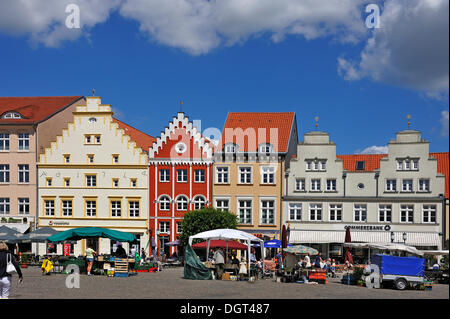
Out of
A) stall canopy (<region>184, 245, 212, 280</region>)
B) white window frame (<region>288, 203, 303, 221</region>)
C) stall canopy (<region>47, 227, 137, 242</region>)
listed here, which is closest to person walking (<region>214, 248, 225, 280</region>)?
stall canopy (<region>184, 245, 212, 280</region>)

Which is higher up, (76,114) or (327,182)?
(76,114)

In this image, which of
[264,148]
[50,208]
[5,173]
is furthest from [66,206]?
Result: [264,148]

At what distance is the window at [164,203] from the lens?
49625 mm

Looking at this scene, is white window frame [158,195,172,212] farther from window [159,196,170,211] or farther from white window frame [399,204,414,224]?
white window frame [399,204,414,224]

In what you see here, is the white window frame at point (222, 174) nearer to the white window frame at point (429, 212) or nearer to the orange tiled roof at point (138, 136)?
the orange tiled roof at point (138, 136)

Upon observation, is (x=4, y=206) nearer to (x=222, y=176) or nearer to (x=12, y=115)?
(x=12, y=115)

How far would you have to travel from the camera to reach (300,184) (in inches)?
1886

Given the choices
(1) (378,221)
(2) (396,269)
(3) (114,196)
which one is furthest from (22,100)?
(2) (396,269)

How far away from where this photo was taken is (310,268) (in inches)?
1163

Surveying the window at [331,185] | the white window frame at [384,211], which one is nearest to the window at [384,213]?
the white window frame at [384,211]

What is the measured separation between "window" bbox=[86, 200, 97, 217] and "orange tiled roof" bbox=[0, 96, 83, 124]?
796cm

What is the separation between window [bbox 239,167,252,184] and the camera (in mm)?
48812

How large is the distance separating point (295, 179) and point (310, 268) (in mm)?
18800
